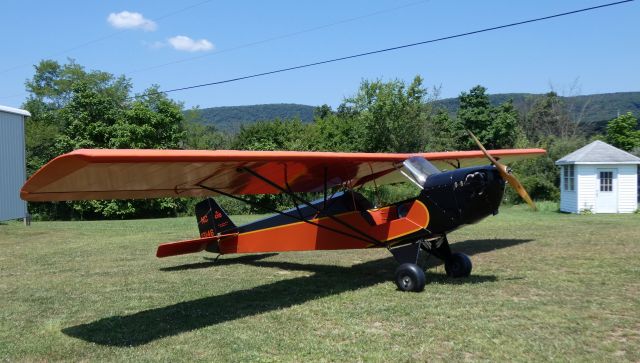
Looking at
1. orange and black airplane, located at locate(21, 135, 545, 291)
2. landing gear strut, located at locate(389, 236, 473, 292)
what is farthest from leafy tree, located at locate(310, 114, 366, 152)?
landing gear strut, located at locate(389, 236, 473, 292)

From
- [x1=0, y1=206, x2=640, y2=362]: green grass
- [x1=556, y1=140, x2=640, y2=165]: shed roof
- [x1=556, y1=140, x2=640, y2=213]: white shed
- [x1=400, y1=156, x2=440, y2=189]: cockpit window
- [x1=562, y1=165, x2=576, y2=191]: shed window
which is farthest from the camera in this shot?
[x1=562, y1=165, x2=576, y2=191]: shed window

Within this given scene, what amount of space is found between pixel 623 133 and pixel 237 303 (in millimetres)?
55694

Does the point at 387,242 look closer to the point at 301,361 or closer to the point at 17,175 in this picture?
the point at 301,361

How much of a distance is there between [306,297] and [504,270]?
4.00 meters

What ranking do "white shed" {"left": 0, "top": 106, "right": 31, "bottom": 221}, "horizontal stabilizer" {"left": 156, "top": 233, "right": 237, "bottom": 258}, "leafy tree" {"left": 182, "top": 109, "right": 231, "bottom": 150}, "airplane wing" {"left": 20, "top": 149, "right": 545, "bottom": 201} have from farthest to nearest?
"leafy tree" {"left": 182, "top": 109, "right": 231, "bottom": 150} → "white shed" {"left": 0, "top": 106, "right": 31, "bottom": 221} → "horizontal stabilizer" {"left": 156, "top": 233, "right": 237, "bottom": 258} → "airplane wing" {"left": 20, "top": 149, "right": 545, "bottom": 201}

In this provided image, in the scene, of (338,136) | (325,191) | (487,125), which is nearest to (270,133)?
(338,136)

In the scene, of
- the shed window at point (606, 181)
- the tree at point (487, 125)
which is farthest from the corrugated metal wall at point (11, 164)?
the tree at point (487, 125)

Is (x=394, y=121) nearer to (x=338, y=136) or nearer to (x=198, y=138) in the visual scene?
(x=338, y=136)

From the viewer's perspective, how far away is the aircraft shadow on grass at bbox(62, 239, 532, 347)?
596 centimetres

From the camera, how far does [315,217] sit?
31.2 ft

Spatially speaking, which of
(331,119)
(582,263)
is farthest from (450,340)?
(331,119)

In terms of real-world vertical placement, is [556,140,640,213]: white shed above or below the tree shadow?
above

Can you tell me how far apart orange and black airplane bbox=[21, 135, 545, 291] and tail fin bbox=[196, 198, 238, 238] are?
35cm

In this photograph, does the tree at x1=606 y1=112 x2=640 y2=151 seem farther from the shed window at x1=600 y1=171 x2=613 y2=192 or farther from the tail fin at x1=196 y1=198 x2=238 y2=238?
the tail fin at x1=196 y1=198 x2=238 y2=238
